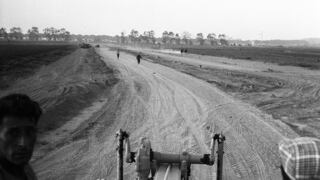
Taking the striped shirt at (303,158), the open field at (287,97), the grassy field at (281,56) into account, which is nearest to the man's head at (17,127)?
the striped shirt at (303,158)

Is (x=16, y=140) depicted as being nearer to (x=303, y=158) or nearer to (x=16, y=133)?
(x=16, y=133)

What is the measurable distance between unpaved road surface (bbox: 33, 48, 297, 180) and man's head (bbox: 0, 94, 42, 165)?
7.17 meters

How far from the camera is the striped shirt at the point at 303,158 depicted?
1.91 m

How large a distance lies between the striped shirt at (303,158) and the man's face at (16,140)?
1.34 meters

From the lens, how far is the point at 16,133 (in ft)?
7.04

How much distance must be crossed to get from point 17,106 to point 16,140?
0.19 m

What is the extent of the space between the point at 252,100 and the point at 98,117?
9237mm

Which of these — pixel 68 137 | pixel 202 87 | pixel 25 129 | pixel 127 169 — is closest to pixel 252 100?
pixel 202 87

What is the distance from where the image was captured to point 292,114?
1775cm

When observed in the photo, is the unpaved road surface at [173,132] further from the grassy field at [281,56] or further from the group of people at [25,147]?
the grassy field at [281,56]

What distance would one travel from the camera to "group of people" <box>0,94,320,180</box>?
192cm

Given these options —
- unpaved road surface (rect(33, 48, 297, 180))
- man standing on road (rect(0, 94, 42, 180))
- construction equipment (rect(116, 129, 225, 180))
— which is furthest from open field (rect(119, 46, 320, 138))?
man standing on road (rect(0, 94, 42, 180))

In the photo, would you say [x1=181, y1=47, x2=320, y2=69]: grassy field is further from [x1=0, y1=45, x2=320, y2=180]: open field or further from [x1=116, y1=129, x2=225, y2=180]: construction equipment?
[x1=116, y1=129, x2=225, y2=180]: construction equipment

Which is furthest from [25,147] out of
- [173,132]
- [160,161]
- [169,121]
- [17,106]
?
[169,121]
